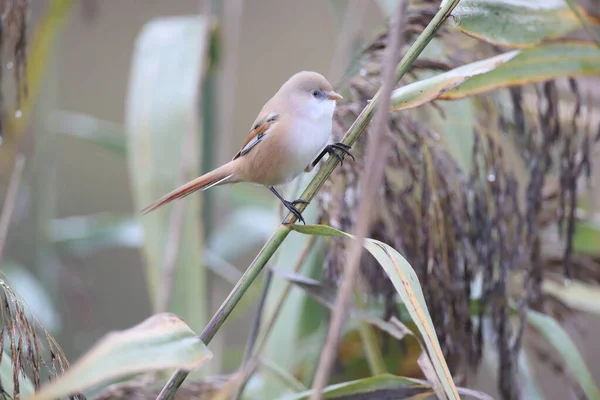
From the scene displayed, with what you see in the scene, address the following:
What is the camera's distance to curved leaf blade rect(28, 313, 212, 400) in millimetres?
461

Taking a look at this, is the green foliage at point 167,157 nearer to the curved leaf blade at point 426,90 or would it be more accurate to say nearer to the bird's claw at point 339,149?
the bird's claw at point 339,149

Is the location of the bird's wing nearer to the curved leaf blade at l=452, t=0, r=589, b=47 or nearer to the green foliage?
the green foliage

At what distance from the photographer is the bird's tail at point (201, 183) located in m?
0.92

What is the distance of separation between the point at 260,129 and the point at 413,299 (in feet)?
1.71

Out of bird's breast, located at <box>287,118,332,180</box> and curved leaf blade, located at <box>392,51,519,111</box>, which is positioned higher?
curved leaf blade, located at <box>392,51,519,111</box>

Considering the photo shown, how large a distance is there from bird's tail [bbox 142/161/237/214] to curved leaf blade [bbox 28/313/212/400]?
1.14ft

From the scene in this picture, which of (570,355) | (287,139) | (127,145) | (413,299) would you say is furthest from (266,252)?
(127,145)

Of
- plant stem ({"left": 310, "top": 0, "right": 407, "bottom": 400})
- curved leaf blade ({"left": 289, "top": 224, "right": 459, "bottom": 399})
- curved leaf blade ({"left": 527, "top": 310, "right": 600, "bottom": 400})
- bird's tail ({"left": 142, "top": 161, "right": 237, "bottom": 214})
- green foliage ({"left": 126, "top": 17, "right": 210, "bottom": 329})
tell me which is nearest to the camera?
plant stem ({"left": 310, "top": 0, "right": 407, "bottom": 400})

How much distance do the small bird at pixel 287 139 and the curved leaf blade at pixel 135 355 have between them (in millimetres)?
390

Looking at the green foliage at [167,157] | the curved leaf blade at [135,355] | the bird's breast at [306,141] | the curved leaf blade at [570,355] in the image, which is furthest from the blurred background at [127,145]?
the curved leaf blade at [570,355]

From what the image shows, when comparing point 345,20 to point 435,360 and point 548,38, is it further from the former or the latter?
point 435,360

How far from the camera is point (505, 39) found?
83 centimetres

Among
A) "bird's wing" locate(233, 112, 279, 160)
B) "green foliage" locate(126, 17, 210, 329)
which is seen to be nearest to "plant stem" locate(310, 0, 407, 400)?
"bird's wing" locate(233, 112, 279, 160)

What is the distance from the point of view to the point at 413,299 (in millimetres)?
634
